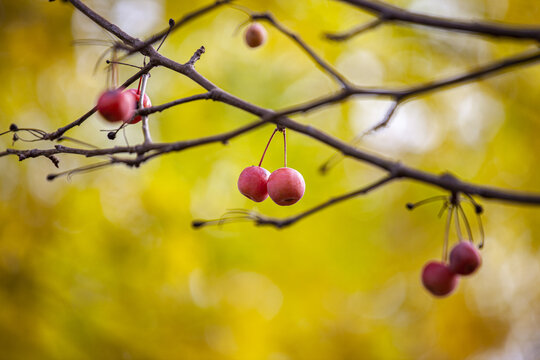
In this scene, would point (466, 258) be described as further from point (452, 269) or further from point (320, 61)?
point (320, 61)

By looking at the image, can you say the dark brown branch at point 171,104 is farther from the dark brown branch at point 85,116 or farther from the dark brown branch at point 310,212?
the dark brown branch at point 310,212

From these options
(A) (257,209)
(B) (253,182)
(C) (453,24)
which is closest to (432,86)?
(C) (453,24)

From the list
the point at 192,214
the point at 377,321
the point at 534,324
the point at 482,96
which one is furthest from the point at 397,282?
the point at 192,214

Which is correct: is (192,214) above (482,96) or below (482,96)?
below

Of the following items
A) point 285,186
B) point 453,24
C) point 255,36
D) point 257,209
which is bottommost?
point 453,24

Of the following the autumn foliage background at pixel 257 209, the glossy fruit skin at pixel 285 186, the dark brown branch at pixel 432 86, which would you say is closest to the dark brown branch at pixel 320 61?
the dark brown branch at pixel 432 86

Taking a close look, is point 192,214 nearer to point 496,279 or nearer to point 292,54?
point 292,54
